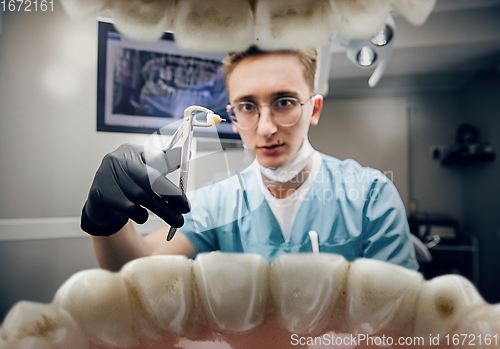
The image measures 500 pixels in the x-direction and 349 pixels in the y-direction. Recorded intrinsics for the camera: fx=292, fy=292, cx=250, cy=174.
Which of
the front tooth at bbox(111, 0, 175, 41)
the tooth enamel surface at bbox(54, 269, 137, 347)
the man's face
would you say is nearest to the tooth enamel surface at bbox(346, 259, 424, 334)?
the man's face

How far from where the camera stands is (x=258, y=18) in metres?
0.43

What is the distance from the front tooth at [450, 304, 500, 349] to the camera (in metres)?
0.37

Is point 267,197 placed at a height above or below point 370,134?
below

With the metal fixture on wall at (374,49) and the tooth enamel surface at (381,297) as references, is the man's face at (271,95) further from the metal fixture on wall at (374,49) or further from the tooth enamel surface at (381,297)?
the tooth enamel surface at (381,297)

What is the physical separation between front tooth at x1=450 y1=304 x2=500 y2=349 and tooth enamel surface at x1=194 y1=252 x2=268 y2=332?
10.3 inches

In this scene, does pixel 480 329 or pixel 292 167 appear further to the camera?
pixel 292 167

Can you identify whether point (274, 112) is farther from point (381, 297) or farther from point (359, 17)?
point (381, 297)

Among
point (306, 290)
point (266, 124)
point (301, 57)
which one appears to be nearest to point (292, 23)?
point (301, 57)

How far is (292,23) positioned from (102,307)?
1.60 feet

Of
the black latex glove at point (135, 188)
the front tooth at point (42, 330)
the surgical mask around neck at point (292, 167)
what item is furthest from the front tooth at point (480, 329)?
the front tooth at point (42, 330)

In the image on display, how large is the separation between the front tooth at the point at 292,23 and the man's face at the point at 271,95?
2 cm

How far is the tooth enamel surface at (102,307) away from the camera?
1.35ft

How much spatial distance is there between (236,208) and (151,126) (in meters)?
0.20

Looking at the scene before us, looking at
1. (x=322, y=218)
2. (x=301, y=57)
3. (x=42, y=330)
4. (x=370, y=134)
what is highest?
(x=301, y=57)
